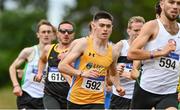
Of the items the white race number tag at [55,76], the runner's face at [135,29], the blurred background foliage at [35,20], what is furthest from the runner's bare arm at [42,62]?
the blurred background foliage at [35,20]

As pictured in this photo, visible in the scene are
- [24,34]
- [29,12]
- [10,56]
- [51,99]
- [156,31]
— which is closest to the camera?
[156,31]

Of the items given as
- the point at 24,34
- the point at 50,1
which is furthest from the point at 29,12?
the point at 50,1

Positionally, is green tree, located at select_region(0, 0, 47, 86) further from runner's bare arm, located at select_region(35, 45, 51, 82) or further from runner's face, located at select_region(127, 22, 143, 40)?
runner's face, located at select_region(127, 22, 143, 40)

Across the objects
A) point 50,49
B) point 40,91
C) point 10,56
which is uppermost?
point 50,49

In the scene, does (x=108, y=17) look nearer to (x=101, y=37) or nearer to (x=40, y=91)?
(x=101, y=37)

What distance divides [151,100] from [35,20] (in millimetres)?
35272

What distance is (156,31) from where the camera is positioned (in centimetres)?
880

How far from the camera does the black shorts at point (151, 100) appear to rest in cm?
888

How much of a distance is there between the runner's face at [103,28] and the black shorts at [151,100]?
0.96 meters

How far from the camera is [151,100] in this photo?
8.99m

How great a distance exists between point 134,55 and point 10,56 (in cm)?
3110

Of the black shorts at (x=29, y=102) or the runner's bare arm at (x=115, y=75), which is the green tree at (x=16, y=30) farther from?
the runner's bare arm at (x=115, y=75)

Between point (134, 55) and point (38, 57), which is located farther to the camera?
point (38, 57)

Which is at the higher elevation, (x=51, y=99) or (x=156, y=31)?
(x=156, y=31)
